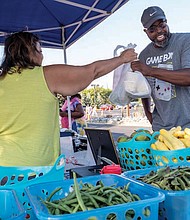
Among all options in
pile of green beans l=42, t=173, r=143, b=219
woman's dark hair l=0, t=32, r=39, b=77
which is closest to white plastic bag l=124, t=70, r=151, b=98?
woman's dark hair l=0, t=32, r=39, b=77

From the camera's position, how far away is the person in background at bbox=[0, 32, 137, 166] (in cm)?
123

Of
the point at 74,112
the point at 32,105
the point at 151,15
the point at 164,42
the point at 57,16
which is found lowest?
the point at 74,112

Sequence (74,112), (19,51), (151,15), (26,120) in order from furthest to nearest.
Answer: (74,112) < (151,15) < (19,51) < (26,120)

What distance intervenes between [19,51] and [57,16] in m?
2.64

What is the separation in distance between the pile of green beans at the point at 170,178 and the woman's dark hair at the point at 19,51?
77 cm

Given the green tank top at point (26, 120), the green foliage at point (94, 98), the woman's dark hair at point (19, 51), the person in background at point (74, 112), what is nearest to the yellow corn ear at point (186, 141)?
the green tank top at point (26, 120)

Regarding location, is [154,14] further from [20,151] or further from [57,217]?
[57,217]

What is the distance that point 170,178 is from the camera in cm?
76

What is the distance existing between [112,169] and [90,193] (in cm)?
50

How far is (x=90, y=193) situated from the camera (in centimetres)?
68

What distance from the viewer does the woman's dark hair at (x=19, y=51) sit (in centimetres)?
133

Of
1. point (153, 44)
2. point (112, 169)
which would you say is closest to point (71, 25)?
point (153, 44)

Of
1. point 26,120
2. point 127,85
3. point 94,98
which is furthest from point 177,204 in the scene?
point 94,98

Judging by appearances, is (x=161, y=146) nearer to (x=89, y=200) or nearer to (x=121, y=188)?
(x=121, y=188)
